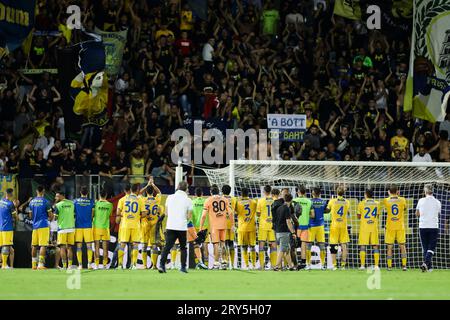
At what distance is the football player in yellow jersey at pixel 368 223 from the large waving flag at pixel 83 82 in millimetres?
7354

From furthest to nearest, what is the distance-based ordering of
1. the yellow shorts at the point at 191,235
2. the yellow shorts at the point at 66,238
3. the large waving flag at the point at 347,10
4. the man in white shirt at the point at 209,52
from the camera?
1. the large waving flag at the point at 347,10
2. the man in white shirt at the point at 209,52
3. the yellow shorts at the point at 66,238
4. the yellow shorts at the point at 191,235

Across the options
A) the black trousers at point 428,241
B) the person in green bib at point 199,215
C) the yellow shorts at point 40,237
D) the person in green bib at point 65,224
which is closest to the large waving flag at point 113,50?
the person in green bib at point 65,224

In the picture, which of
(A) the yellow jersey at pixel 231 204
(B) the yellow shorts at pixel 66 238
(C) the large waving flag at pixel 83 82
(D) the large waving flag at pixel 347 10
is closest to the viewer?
(A) the yellow jersey at pixel 231 204

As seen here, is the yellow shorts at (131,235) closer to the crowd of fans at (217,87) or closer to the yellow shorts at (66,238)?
the yellow shorts at (66,238)

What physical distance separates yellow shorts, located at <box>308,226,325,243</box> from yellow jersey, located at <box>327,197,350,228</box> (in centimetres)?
36

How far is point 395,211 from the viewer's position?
86.4 ft

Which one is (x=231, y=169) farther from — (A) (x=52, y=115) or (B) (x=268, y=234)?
(A) (x=52, y=115)

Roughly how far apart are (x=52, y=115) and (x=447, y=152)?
1141 centimetres

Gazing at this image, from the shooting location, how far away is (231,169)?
2662cm

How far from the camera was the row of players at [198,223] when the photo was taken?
26.0m

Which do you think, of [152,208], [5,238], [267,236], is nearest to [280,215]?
[267,236]

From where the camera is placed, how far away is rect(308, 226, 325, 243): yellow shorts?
2642 cm

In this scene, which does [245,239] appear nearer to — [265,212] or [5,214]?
[265,212]

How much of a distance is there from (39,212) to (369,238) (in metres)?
8.25
